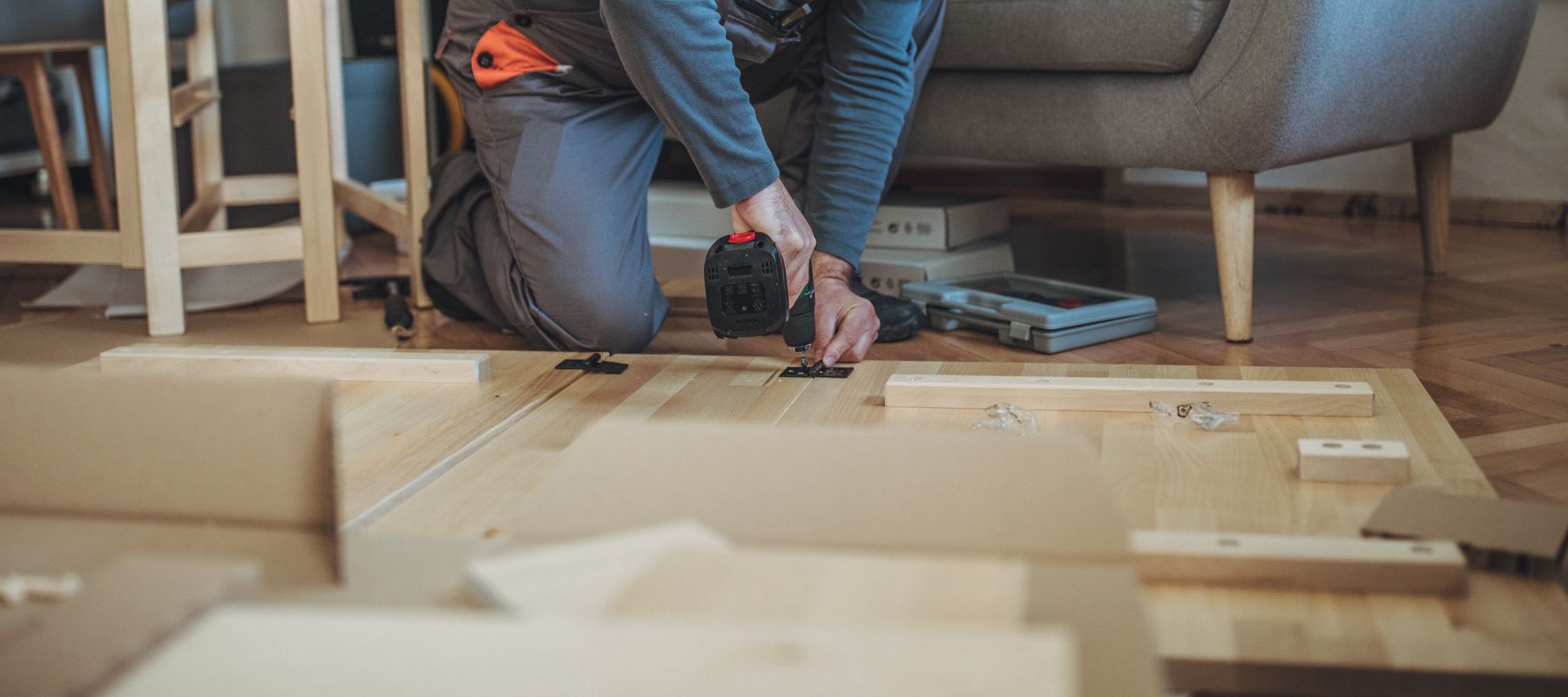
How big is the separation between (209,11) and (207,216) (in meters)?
0.33

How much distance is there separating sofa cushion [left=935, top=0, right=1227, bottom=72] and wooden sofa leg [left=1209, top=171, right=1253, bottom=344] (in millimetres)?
141

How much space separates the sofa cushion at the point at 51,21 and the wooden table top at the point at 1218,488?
3.57 feet

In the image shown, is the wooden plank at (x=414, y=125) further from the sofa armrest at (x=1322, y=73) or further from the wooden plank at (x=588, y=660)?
the wooden plank at (x=588, y=660)

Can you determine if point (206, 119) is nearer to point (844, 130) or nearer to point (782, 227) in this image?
point (844, 130)

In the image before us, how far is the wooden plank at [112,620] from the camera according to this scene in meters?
0.42

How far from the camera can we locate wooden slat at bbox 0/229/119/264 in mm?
1563

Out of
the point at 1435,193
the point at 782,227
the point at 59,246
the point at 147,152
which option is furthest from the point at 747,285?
the point at 1435,193

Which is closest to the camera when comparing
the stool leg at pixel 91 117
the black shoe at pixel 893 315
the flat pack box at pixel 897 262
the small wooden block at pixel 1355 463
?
the small wooden block at pixel 1355 463

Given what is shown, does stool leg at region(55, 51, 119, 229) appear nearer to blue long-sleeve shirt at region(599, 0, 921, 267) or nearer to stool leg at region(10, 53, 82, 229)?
stool leg at region(10, 53, 82, 229)

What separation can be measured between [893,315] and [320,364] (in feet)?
2.01

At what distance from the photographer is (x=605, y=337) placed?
1.35 m

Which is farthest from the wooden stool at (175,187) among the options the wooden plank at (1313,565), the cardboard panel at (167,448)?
the wooden plank at (1313,565)

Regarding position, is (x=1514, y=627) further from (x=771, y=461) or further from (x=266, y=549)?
(x=266, y=549)

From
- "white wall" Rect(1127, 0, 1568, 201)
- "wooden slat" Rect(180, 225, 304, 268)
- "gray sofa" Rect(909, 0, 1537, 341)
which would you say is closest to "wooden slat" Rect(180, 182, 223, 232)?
"wooden slat" Rect(180, 225, 304, 268)
